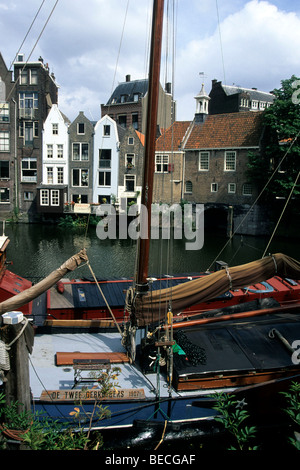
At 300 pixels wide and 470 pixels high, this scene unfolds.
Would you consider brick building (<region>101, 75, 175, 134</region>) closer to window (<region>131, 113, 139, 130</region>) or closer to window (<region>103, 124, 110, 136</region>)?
window (<region>131, 113, 139, 130</region>)

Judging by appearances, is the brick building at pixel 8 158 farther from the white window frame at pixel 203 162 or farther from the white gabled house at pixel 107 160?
the white window frame at pixel 203 162

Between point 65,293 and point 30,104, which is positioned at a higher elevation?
point 30,104

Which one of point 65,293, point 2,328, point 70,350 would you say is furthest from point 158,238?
point 2,328

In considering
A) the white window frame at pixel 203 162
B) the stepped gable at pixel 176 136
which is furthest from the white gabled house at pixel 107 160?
the white window frame at pixel 203 162

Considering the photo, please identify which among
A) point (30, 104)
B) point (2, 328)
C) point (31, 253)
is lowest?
point (31, 253)

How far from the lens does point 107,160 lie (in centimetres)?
4191

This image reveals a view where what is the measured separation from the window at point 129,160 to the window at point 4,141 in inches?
540

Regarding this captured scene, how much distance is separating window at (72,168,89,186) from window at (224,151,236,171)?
52.1ft

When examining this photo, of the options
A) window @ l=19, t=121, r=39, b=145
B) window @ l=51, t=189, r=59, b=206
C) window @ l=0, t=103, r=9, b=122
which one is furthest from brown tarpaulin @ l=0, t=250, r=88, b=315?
window @ l=0, t=103, r=9, b=122

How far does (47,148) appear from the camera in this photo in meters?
42.0

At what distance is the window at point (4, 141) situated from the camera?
41.6 m

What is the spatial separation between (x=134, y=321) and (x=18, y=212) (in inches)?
1425

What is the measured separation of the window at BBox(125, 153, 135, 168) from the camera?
41.2 metres

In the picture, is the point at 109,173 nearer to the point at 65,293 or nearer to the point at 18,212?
the point at 18,212
